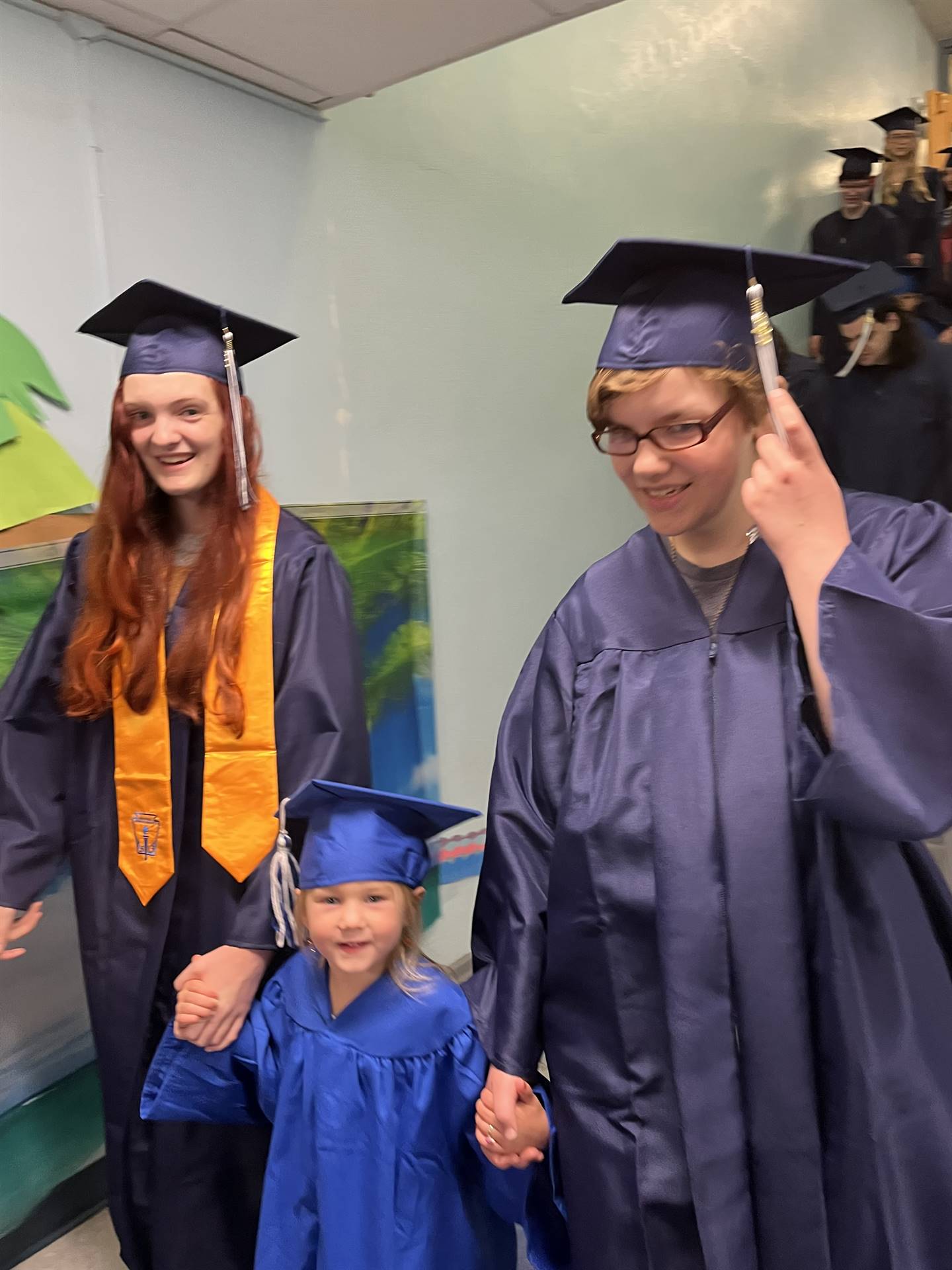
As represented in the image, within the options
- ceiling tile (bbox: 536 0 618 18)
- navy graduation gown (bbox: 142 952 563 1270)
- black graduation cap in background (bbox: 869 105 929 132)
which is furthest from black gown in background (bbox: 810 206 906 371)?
navy graduation gown (bbox: 142 952 563 1270)

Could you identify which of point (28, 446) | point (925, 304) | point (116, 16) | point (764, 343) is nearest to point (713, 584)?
point (764, 343)

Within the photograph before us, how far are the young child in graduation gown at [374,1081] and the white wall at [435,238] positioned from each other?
48.5 inches

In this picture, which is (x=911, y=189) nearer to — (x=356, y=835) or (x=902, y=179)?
(x=902, y=179)

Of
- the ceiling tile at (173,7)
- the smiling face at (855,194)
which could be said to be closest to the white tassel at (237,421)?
the ceiling tile at (173,7)

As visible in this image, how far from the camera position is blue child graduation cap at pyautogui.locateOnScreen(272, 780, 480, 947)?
1393mm

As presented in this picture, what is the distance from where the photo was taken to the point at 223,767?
159 cm

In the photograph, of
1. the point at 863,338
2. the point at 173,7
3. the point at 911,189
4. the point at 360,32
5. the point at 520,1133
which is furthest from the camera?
the point at 911,189

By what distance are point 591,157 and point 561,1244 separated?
3449 millimetres

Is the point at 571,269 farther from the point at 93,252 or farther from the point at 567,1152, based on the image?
the point at 567,1152

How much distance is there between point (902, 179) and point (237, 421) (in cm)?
476

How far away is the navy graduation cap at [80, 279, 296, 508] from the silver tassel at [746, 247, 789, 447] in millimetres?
854

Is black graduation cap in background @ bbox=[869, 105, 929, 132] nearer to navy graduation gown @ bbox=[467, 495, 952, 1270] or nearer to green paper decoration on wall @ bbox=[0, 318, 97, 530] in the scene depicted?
green paper decoration on wall @ bbox=[0, 318, 97, 530]

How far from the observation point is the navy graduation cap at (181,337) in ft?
5.15

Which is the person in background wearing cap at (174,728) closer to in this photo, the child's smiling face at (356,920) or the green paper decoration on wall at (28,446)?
the child's smiling face at (356,920)
